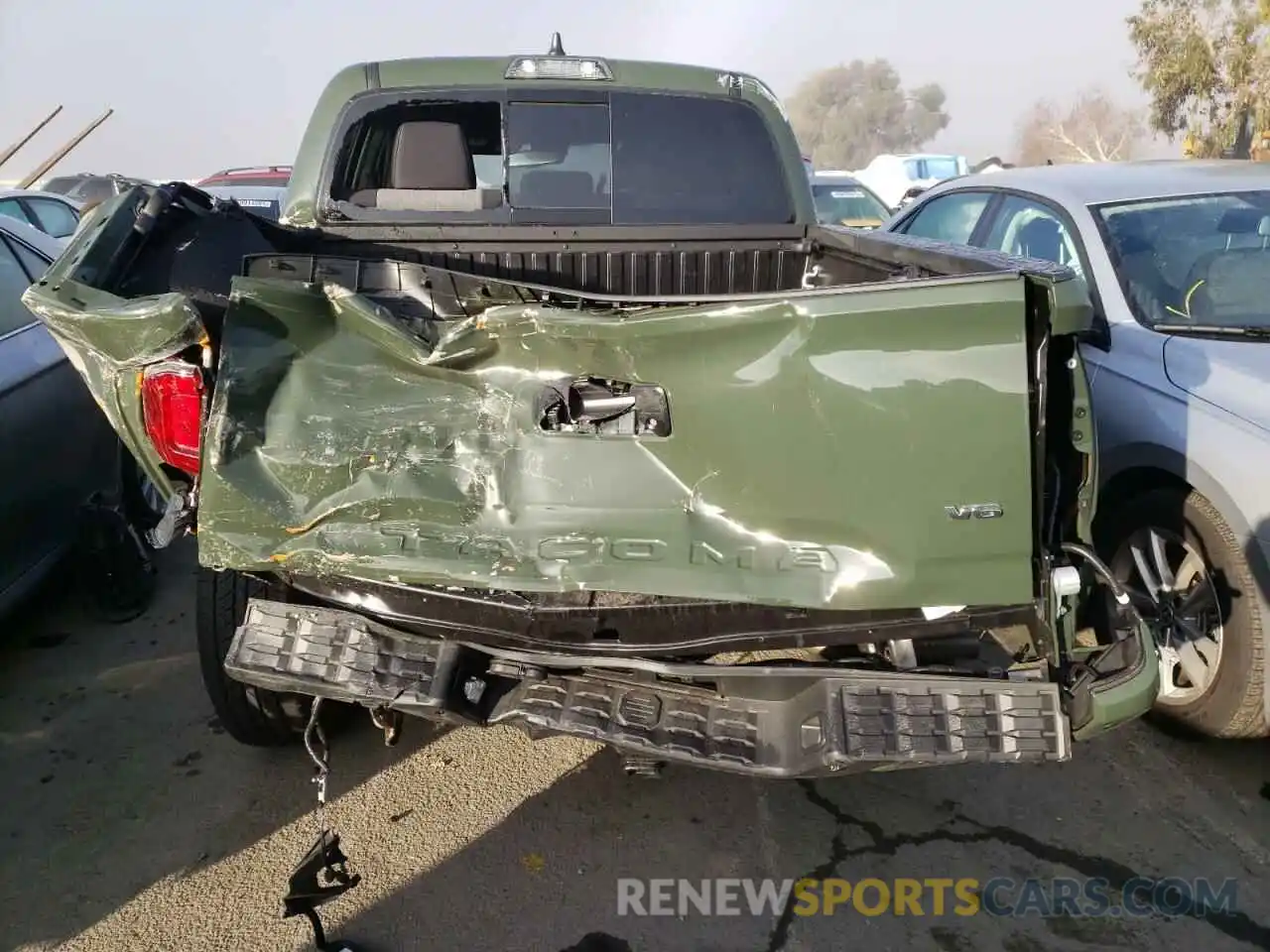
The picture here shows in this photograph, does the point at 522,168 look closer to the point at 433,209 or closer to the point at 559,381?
the point at 433,209

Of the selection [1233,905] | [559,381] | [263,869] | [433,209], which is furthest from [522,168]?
[1233,905]

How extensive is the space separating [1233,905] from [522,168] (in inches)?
133

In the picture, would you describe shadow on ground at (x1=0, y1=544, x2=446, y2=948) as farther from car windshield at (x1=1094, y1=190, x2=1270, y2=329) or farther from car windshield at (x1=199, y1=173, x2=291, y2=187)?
car windshield at (x1=199, y1=173, x2=291, y2=187)

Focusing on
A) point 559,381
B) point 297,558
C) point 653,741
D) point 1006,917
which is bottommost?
point 1006,917

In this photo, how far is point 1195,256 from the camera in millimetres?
3723

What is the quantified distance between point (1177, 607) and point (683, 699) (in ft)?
6.43

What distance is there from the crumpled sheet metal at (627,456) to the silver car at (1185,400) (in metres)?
1.18

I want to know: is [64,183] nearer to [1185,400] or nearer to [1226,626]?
[1185,400]

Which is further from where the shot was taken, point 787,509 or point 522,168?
point 522,168

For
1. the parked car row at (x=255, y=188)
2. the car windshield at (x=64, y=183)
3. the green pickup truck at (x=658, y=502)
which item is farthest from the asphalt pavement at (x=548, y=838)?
the car windshield at (x=64, y=183)

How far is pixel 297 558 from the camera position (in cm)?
214

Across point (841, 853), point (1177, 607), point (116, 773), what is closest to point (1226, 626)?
point (1177, 607)

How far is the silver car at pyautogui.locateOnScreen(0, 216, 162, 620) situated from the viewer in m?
3.52

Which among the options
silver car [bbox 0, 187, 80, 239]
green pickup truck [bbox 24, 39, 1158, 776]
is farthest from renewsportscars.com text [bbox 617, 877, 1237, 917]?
silver car [bbox 0, 187, 80, 239]
